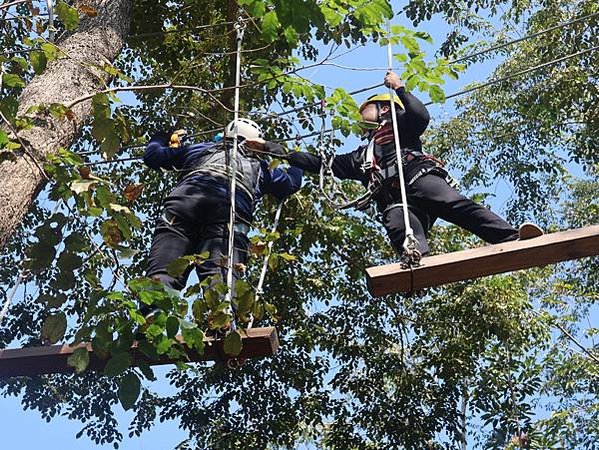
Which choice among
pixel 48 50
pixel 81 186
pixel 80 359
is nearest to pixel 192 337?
pixel 80 359

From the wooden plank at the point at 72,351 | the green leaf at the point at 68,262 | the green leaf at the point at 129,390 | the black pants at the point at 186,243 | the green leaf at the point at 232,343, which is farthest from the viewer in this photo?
the black pants at the point at 186,243

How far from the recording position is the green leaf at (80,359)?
261 centimetres

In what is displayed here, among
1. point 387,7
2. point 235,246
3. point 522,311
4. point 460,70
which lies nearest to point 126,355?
point 235,246

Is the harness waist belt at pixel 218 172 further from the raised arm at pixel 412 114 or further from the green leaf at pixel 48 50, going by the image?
the green leaf at pixel 48 50

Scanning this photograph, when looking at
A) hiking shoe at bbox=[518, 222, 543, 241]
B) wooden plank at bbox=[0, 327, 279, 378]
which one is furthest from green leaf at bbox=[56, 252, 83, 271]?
hiking shoe at bbox=[518, 222, 543, 241]

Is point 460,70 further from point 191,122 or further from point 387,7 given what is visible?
point 191,122

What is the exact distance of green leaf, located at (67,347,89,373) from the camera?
2.61 m

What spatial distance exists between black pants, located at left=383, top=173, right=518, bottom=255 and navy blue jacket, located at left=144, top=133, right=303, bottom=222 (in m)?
0.60

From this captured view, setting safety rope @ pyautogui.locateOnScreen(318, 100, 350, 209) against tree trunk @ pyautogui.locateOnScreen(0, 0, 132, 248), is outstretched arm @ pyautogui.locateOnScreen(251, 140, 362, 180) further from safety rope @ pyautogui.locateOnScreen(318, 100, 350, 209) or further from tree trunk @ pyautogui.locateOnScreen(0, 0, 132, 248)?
tree trunk @ pyautogui.locateOnScreen(0, 0, 132, 248)

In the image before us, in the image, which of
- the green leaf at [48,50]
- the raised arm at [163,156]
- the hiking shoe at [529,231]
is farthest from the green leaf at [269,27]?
the raised arm at [163,156]

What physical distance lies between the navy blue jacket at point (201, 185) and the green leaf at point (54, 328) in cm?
108

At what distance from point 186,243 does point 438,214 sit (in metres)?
0.98

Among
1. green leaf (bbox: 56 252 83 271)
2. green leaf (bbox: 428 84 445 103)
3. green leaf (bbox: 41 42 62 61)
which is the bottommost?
green leaf (bbox: 56 252 83 271)

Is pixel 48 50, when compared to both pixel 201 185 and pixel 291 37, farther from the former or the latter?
pixel 201 185
